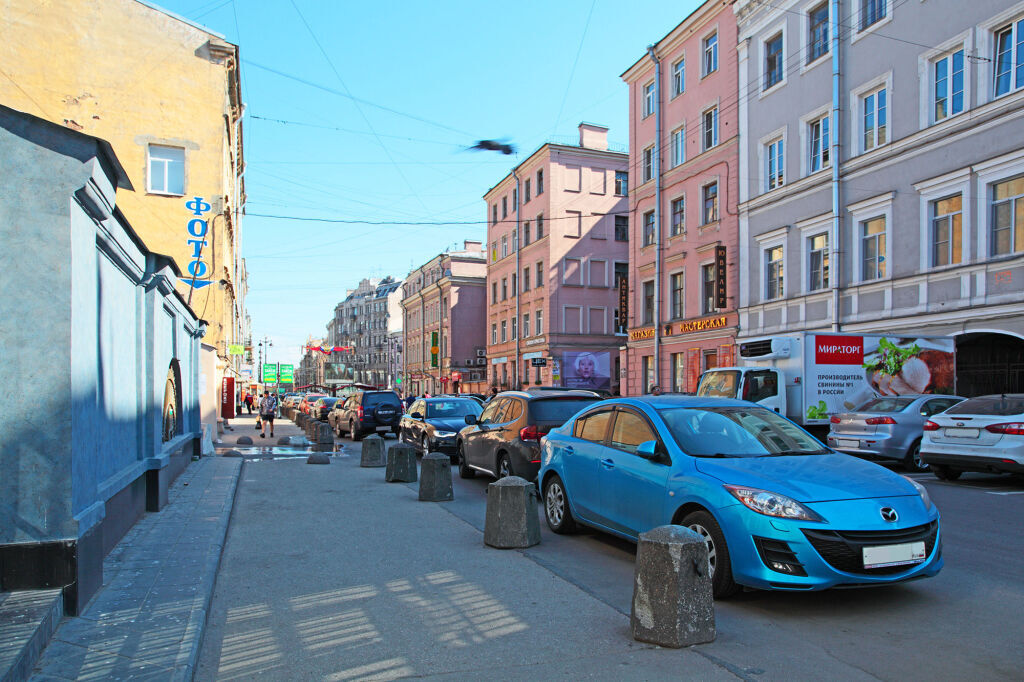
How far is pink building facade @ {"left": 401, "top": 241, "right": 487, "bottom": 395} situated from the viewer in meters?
63.2

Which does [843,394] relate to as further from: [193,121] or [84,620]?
[193,121]

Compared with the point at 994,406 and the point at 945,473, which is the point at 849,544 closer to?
the point at 994,406

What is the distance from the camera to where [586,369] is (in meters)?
45.6

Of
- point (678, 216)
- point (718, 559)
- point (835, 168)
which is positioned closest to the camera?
point (718, 559)

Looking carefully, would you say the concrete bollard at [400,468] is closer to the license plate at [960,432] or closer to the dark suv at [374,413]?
the license plate at [960,432]

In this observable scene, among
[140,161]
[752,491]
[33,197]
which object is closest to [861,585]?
[752,491]

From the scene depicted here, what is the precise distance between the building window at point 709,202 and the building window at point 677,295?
2960mm

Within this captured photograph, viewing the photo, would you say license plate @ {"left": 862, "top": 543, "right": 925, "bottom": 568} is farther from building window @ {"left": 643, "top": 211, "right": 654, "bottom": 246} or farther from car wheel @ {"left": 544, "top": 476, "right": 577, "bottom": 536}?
building window @ {"left": 643, "top": 211, "right": 654, "bottom": 246}

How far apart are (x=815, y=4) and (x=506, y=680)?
83.3ft

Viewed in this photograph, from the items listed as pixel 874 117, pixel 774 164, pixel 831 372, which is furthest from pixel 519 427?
pixel 774 164

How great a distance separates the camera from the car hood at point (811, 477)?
16.8 feet

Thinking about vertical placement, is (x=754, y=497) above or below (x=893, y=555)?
above

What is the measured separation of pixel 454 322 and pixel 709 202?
3697 centimetres

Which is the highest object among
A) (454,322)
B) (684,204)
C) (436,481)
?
(684,204)
